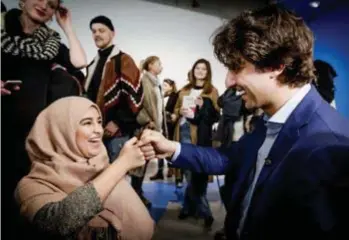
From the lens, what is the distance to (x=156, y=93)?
1763 millimetres

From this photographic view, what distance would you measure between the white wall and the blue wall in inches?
20.0

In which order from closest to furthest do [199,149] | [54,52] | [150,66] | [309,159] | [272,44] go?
1. [309,159]
2. [272,44]
3. [199,149]
4. [54,52]
5. [150,66]

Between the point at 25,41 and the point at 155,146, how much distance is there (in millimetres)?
686

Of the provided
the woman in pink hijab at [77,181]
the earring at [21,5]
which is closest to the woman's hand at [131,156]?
the woman in pink hijab at [77,181]

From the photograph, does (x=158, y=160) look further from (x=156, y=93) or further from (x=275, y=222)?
(x=275, y=222)

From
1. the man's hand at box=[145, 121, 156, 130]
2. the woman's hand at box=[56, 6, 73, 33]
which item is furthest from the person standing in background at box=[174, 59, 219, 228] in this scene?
the woman's hand at box=[56, 6, 73, 33]

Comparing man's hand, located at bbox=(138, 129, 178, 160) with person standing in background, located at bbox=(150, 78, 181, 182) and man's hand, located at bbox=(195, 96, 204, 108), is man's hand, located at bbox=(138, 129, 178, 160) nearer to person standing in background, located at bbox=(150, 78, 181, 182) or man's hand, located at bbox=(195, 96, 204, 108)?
person standing in background, located at bbox=(150, 78, 181, 182)

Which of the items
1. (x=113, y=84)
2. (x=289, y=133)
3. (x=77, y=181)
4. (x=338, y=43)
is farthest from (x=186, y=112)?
(x=338, y=43)

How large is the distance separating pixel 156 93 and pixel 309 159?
36.9 inches

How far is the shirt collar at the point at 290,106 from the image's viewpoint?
3.83ft

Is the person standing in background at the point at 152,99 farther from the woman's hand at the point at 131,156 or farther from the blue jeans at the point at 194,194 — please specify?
the woman's hand at the point at 131,156

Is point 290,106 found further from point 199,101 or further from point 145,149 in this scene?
point 199,101

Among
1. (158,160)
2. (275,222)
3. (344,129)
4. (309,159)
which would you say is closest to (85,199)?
(158,160)

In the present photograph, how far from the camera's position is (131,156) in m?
1.38
